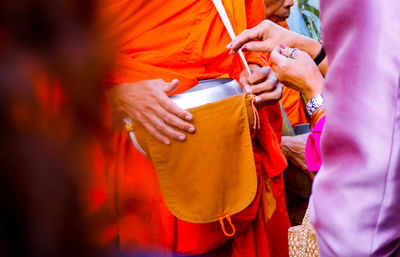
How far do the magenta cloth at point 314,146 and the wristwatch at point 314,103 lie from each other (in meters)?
0.03

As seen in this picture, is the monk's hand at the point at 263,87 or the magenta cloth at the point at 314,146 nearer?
the magenta cloth at the point at 314,146

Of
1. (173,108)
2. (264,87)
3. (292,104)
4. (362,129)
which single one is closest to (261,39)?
(264,87)

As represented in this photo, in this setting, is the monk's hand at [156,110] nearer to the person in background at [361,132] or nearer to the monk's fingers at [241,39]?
the monk's fingers at [241,39]

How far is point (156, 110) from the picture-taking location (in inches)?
37.2

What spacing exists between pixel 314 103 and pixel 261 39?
0.35 meters

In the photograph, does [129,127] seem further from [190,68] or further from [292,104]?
[292,104]

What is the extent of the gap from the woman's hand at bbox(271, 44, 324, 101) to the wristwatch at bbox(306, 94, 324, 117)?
19mm

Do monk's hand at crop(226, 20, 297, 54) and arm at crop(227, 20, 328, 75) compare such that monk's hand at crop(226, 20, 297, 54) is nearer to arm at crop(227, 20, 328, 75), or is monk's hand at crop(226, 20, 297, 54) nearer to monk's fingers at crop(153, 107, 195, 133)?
arm at crop(227, 20, 328, 75)

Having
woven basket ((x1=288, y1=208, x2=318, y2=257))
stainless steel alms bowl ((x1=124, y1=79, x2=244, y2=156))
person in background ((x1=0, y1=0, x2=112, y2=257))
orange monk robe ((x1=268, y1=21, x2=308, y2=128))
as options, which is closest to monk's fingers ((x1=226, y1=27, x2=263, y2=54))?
stainless steel alms bowl ((x1=124, y1=79, x2=244, y2=156))

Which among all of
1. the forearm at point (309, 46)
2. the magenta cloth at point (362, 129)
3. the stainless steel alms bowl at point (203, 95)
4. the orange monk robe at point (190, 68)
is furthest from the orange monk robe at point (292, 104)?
the magenta cloth at point (362, 129)

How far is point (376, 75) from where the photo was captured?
1.24 ft

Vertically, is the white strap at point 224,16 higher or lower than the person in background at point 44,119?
lower

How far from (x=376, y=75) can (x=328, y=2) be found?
4.0 inches

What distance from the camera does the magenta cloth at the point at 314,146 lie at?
81cm
